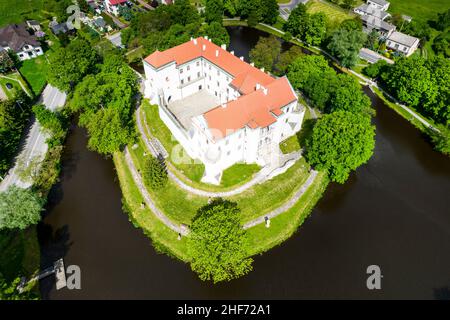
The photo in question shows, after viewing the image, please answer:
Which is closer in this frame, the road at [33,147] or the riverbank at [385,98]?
the road at [33,147]

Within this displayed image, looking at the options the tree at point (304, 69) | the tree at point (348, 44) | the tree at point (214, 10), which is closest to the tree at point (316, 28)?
the tree at point (348, 44)

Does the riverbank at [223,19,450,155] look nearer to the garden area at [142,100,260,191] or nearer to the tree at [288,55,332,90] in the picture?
the tree at [288,55,332,90]

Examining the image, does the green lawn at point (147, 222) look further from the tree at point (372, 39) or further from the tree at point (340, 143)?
the tree at point (372, 39)

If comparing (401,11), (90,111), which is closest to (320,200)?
(90,111)

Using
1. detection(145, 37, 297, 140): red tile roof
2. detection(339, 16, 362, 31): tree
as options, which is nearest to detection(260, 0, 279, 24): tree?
detection(339, 16, 362, 31): tree

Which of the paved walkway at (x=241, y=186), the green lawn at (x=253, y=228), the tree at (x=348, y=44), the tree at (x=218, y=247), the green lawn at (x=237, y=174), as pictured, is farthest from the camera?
the tree at (x=348, y=44)

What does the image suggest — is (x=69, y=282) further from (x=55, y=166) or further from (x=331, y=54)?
(x=331, y=54)
